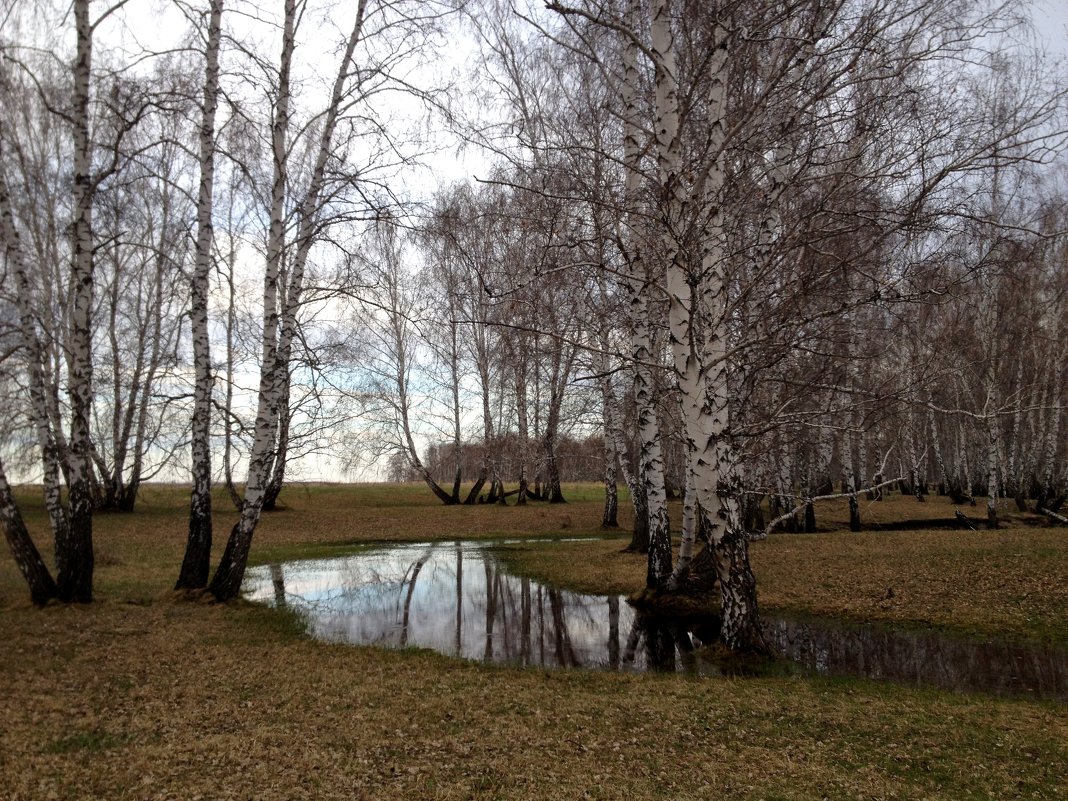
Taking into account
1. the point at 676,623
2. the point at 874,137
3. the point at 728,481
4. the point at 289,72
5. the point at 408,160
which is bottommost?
the point at 676,623

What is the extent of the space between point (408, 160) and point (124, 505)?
71.1ft

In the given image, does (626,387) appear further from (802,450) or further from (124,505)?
(124,505)

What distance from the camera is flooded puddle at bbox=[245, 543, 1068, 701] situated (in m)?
7.13

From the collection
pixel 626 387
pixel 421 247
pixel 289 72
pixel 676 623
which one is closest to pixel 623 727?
pixel 676 623

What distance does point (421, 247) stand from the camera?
37.6 ft

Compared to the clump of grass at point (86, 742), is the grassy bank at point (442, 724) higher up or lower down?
lower down

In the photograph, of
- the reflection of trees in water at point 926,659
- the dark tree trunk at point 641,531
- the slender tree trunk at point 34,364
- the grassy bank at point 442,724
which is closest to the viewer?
the grassy bank at point 442,724

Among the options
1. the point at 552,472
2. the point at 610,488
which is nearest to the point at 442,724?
the point at 610,488

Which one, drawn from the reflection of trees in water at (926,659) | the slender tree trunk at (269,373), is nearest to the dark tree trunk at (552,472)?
the slender tree trunk at (269,373)

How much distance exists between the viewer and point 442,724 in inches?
214

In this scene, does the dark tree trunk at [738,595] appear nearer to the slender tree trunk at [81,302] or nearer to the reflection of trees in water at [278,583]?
the reflection of trees in water at [278,583]

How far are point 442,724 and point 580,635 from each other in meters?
4.03

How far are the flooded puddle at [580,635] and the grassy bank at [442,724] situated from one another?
2.37ft

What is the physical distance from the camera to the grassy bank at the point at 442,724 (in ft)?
13.8
